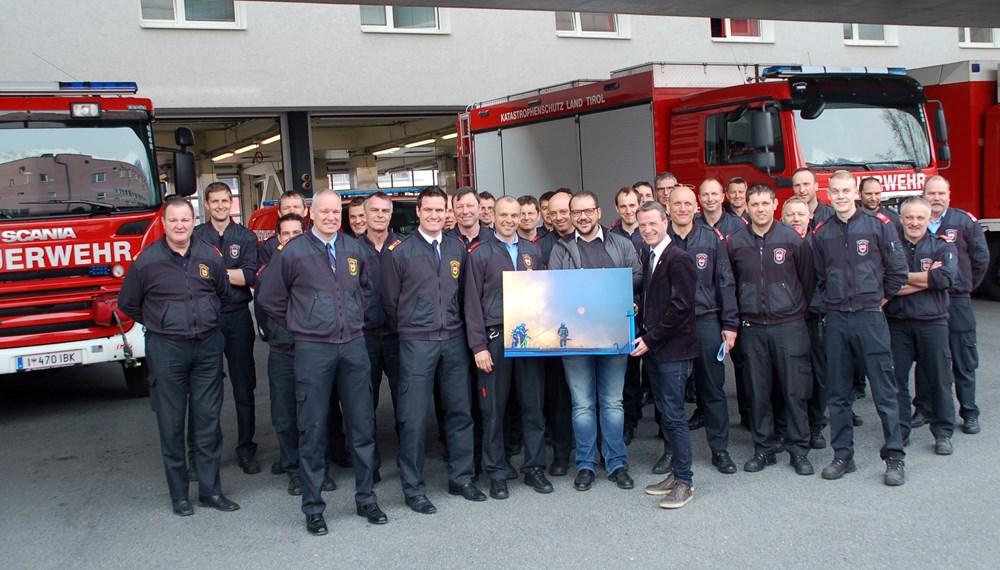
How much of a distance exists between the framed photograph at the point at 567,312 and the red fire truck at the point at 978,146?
9367 millimetres

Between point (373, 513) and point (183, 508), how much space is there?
4.10 feet

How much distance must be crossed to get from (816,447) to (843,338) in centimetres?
99

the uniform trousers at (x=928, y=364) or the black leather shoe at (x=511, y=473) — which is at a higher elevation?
the uniform trousers at (x=928, y=364)

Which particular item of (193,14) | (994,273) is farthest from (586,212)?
(193,14)

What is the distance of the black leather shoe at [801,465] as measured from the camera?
5.85 metres

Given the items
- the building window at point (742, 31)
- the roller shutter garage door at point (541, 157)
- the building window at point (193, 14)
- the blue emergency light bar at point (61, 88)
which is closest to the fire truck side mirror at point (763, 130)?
the roller shutter garage door at point (541, 157)

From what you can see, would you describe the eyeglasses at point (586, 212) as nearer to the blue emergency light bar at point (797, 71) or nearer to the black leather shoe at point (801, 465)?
the black leather shoe at point (801, 465)

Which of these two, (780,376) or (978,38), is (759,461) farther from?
(978,38)

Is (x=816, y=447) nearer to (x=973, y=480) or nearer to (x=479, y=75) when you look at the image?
(x=973, y=480)

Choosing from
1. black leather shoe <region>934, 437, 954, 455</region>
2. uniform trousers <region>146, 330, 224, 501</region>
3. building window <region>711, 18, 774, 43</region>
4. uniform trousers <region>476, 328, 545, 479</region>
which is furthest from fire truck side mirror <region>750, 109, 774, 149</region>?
building window <region>711, 18, 774, 43</region>

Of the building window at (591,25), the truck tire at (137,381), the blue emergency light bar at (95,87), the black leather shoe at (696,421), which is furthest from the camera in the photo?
the building window at (591,25)

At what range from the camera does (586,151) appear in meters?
12.1

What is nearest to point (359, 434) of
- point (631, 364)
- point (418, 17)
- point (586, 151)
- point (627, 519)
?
point (627, 519)

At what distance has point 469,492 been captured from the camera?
5691mm
